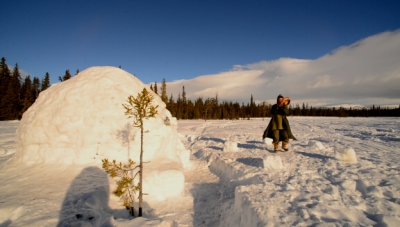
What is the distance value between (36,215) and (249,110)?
9384 centimetres

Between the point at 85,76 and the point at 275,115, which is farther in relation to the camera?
the point at 275,115

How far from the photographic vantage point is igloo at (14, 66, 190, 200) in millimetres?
6542

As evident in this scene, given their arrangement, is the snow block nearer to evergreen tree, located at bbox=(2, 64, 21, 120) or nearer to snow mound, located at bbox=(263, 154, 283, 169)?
snow mound, located at bbox=(263, 154, 283, 169)

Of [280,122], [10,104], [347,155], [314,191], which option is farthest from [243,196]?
[10,104]

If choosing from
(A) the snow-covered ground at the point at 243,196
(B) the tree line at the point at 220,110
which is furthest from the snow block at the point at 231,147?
(B) the tree line at the point at 220,110

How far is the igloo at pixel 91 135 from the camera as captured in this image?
654cm

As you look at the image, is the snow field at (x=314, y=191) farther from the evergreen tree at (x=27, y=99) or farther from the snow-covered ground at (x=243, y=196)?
the evergreen tree at (x=27, y=99)

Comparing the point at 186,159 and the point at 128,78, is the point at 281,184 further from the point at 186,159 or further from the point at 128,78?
the point at 128,78

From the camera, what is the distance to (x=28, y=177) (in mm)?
5801

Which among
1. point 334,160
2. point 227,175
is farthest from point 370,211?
point 227,175

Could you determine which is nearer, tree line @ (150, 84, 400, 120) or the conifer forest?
the conifer forest

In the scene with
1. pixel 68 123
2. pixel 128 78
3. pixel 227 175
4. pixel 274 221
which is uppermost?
pixel 128 78

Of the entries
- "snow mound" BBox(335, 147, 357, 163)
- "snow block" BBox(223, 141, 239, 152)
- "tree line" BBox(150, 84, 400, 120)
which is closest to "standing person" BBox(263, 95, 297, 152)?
"snow mound" BBox(335, 147, 357, 163)

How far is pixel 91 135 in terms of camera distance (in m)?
6.78
